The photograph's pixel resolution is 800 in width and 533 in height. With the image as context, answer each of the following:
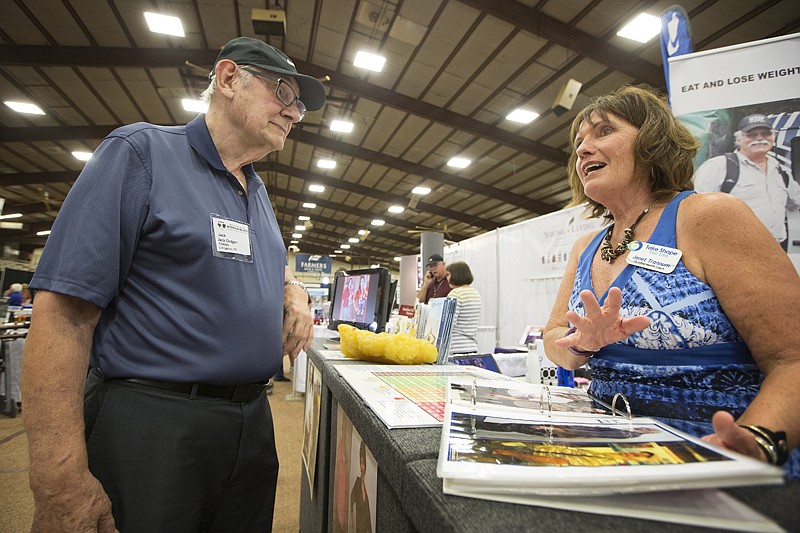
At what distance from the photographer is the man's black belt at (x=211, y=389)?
2.83 feet

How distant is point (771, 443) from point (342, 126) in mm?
9101

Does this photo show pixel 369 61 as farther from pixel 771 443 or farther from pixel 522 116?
pixel 771 443

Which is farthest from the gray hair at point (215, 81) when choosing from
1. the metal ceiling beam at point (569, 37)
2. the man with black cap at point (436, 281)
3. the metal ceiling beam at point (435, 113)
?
the metal ceiling beam at point (435, 113)

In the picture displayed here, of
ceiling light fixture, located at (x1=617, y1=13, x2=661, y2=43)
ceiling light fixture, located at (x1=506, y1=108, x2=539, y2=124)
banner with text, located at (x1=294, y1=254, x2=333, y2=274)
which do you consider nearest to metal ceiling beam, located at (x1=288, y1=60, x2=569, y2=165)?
ceiling light fixture, located at (x1=506, y1=108, x2=539, y2=124)

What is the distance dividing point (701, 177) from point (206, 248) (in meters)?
1.77

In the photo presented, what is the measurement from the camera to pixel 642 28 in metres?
4.74

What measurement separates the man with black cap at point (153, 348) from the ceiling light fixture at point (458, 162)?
9030 millimetres

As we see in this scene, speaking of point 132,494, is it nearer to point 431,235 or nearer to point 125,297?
point 125,297

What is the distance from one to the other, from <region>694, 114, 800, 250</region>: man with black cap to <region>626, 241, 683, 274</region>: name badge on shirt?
86 cm


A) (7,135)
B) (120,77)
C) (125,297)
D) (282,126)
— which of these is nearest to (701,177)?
(282,126)

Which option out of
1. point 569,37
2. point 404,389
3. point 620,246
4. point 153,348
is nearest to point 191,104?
point 569,37

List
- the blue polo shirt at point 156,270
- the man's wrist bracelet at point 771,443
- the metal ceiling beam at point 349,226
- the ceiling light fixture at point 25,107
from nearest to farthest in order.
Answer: the man's wrist bracelet at point 771,443, the blue polo shirt at point 156,270, the ceiling light fixture at point 25,107, the metal ceiling beam at point 349,226

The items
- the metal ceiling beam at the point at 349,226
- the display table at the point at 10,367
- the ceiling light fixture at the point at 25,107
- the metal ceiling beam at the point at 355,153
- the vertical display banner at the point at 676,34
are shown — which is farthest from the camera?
the metal ceiling beam at the point at 349,226

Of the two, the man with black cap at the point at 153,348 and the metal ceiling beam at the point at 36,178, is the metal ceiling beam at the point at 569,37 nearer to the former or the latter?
the man with black cap at the point at 153,348
